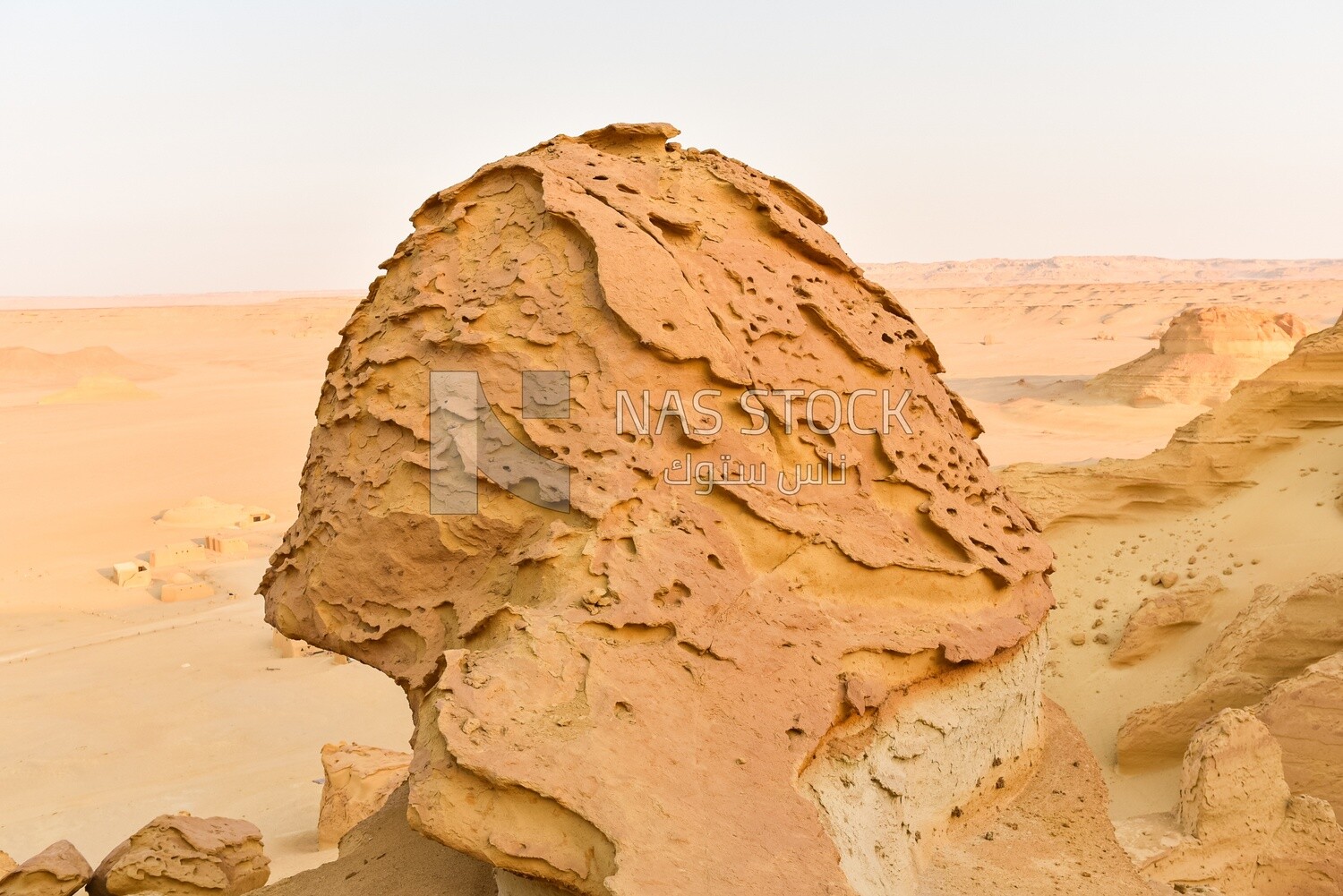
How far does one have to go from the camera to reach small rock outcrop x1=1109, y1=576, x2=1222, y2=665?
6852 millimetres

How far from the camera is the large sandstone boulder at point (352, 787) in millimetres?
5973

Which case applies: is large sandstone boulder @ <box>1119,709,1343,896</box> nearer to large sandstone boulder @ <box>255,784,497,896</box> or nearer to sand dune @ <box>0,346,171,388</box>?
large sandstone boulder @ <box>255,784,497,896</box>

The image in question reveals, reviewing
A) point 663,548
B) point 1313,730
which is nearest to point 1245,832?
point 1313,730

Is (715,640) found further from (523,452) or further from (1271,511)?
(1271,511)

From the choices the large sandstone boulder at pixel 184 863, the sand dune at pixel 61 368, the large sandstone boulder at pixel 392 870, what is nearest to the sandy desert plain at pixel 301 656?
the large sandstone boulder at pixel 184 863

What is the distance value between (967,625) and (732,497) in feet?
3.02

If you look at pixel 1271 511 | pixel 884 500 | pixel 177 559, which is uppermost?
pixel 884 500

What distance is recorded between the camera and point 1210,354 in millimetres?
21266

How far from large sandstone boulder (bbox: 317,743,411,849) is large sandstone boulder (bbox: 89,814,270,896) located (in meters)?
1.29

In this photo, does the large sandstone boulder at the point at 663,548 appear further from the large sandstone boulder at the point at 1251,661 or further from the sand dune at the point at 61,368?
the sand dune at the point at 61,368

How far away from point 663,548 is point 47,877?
3078mm

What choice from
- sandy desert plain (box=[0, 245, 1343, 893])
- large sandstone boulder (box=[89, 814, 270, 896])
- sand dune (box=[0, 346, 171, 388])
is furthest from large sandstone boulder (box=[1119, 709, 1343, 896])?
sand dune (box=[0, 346, 171, 388])

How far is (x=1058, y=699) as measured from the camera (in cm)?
685

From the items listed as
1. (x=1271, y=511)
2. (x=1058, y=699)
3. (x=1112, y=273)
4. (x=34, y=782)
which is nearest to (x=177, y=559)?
(x=34, y=782)
